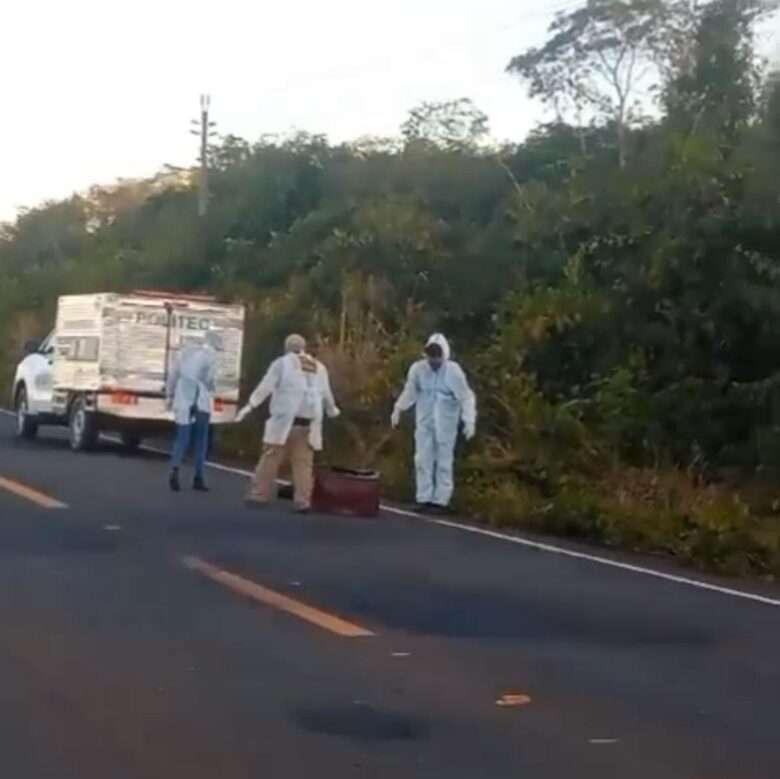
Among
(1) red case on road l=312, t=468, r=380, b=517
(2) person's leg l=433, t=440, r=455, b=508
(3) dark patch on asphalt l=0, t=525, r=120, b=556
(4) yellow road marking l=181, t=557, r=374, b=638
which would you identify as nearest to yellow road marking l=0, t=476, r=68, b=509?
(3) dark patch on asphalt l=0, t=525, r=120, b=556

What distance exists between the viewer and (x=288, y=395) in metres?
21.0

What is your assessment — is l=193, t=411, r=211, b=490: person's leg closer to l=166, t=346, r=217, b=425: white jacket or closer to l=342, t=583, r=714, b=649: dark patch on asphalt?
l=166, t=346, r=217, b=425: white jacket

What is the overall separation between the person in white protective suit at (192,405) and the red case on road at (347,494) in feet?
8.04

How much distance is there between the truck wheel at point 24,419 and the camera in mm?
32188

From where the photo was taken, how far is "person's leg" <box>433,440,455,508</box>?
2147cm

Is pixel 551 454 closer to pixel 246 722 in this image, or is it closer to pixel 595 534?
pixel 595 534

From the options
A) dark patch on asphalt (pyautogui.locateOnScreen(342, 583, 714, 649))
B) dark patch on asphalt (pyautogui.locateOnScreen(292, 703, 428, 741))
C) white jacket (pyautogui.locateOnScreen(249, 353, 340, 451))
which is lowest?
dark patch on asphalt (pyautogui.locateOnScreen(292, 703, 428, 741))

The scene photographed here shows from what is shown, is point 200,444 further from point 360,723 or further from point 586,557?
point 360,723

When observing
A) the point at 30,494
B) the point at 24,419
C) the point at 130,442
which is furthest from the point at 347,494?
the point at 24,419

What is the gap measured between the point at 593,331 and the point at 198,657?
14.7 m

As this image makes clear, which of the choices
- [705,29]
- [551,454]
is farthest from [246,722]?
[705,29]

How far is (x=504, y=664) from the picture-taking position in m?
11.3

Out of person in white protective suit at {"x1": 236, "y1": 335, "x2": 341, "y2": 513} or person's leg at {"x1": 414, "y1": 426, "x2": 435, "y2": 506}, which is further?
person's leg at {"x1": 414, "y1": 426, "x2": 435, "y2": 506}

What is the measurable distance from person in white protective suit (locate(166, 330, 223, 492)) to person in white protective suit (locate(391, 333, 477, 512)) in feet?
8.04
